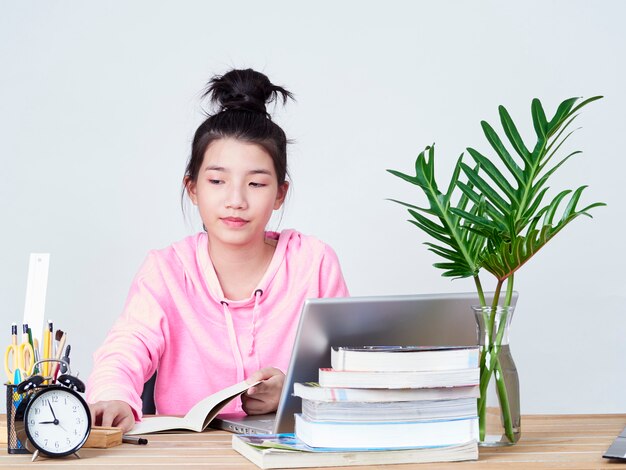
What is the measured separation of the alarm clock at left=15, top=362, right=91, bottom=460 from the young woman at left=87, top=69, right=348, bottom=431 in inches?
25.9

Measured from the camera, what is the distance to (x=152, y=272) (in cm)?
→ 210

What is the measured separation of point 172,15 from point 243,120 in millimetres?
1268

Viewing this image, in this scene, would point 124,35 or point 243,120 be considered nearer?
point 243,120

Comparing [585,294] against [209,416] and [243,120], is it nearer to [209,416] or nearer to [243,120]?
[243,120]

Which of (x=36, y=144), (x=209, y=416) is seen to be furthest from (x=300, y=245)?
(x=36, y=144)

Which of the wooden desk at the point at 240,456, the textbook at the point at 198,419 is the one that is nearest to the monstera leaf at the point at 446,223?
the wooden desk at the point at 240,456

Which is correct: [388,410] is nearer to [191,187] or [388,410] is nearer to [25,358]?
[25,358]

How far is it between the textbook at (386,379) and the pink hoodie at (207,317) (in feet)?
2.82

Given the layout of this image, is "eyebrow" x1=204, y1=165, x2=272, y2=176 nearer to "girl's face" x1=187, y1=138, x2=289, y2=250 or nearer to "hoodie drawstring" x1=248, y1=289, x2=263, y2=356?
"girl's face" x1=187, y1=138, x2=289, y2=250

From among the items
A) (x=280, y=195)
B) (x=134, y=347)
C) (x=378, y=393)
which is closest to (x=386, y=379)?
(x=378, y=393)

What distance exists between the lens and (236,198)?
2016 millimetres

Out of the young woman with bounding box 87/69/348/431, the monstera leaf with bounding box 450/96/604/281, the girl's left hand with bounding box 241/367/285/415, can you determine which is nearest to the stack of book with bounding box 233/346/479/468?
the monstera leaf with bounding box 450/96/604/281

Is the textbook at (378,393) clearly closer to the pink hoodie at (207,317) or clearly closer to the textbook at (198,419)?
the textbook at (198,419)

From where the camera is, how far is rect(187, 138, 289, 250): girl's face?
79.8 inches
